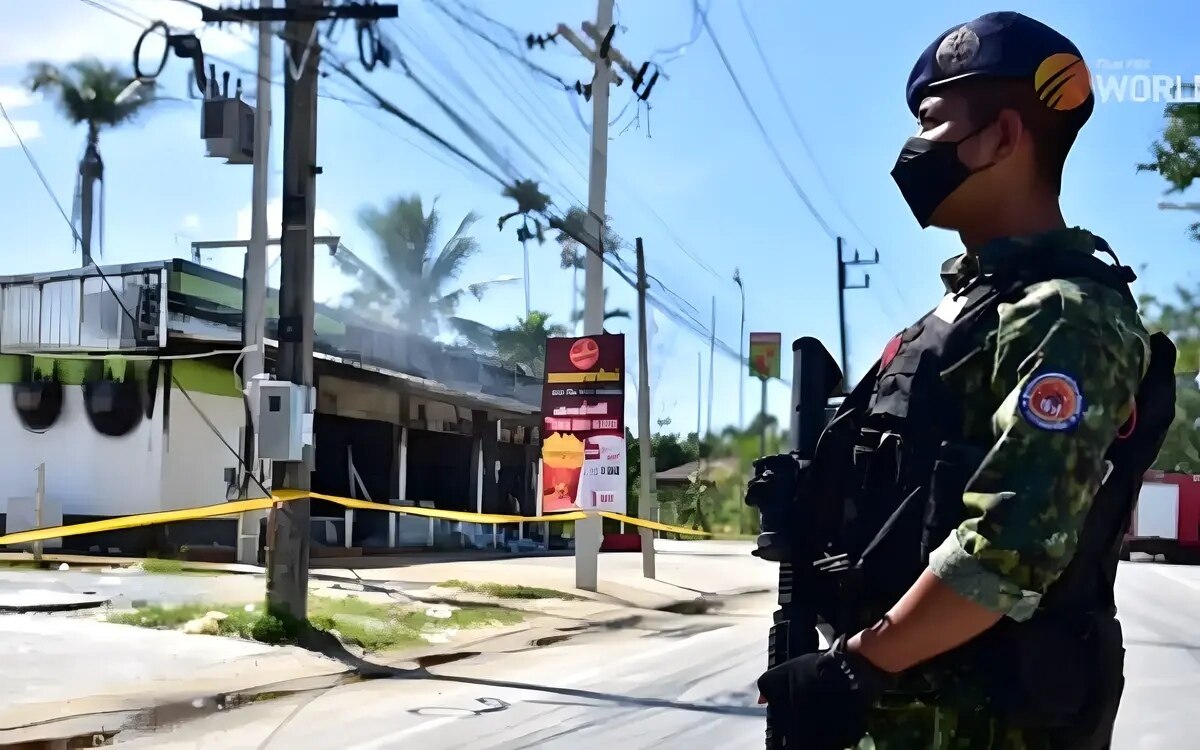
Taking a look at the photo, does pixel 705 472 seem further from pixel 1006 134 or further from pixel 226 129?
pixel 1006 134

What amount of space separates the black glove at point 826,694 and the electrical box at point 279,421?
7582mm

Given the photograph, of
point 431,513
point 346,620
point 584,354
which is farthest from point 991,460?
point 584,354

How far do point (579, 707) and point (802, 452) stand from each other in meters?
5.55

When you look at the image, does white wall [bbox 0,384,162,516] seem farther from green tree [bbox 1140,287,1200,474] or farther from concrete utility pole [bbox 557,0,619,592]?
green tree [bbox 1140,287,1200,474]

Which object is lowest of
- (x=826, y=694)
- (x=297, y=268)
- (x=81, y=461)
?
(x=826, y=694)

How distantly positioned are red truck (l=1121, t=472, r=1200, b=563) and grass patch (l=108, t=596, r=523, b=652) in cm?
2434

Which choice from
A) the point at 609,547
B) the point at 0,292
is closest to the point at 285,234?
the point at 0,292

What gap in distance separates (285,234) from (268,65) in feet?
20.8

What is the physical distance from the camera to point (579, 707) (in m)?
6.99

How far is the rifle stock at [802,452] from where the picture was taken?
1.75 metres

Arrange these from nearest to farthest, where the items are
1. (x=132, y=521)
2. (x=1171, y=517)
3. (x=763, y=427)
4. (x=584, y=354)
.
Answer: (x=132, y=521) → (x=584, y=354) → (x=763, y=427) → (x=1171, y=517)

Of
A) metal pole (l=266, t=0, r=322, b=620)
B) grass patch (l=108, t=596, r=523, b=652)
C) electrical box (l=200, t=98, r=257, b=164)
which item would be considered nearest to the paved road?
grass patch (l=108, t=596, r=523, b=652)

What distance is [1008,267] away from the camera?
1.55 meters

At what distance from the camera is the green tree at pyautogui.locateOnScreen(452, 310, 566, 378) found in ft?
118
